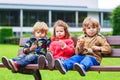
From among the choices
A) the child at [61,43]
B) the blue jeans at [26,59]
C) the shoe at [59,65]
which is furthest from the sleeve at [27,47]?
the shoe at [59,65]

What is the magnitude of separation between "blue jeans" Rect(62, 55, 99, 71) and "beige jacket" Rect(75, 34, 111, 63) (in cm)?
10

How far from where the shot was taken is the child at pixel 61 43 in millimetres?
6704

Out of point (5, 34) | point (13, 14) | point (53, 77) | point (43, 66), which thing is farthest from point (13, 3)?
point (43, 66)

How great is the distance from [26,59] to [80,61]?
2.40 ft

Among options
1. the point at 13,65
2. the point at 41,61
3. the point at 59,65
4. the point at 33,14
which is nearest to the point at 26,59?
the point at 13,65

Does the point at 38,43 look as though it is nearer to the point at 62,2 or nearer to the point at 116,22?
the point at 116,22

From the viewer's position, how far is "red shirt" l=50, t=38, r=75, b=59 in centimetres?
671

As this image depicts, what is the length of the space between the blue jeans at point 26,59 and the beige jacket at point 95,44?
1.92ft

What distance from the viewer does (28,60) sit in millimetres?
6582

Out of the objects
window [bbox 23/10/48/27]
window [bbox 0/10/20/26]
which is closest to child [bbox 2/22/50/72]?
window [bbox 0/10/20/26]

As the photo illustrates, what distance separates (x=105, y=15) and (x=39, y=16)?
26.9 feet

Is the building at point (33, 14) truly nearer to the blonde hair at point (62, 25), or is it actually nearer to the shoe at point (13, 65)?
the blonde hair at point (62, 25)

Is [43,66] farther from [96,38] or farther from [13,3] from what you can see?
[13,3]

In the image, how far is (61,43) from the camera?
663 centimetres
